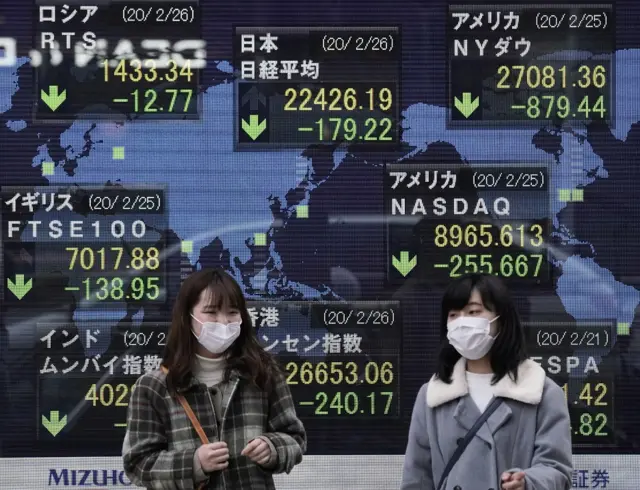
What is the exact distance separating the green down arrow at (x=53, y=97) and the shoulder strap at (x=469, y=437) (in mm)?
2676

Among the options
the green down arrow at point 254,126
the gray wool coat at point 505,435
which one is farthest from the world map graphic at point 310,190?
the gray wool coat at point 505,435

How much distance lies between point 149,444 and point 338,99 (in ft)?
7.16

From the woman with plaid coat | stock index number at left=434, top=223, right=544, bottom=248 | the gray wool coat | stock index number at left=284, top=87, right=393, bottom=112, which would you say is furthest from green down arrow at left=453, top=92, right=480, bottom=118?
the woman with plaid coat

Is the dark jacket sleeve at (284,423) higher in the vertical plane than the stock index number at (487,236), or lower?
lower

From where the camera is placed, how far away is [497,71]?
17.7ft

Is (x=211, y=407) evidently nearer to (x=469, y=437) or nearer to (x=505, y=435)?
(x=469, y=437)

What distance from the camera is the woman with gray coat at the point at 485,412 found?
3816mm

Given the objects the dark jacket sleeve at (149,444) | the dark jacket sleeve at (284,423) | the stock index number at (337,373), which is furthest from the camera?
Answer: the stock index number at (337,373)

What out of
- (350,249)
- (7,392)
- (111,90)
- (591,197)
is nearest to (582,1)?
(591,197)

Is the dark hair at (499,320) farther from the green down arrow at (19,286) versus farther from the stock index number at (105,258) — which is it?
the green down arrow at (19,286)

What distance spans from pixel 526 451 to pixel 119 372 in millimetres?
2251

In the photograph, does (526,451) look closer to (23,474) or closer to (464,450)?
(464,450)

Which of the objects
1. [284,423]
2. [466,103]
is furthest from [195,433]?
[466,103]

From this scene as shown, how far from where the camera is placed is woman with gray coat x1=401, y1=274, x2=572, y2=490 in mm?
3816
